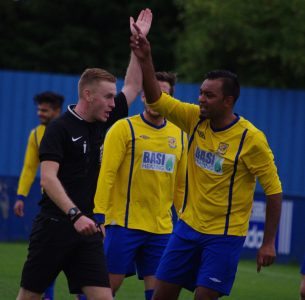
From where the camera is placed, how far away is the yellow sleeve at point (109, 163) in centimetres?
849

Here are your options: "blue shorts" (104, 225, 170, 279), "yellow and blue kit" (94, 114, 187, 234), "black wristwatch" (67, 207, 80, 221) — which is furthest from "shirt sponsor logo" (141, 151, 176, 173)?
"black wristwatch" (67, 207, 80, 221)

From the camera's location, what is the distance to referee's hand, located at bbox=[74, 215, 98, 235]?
21.7 ft

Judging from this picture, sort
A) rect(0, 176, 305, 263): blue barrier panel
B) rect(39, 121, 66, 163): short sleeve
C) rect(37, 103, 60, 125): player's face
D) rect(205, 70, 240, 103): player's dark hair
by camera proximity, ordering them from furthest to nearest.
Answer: rect(0, 176, 305, 263): blue barrier panel, rect(37, 103, 60, 125): player's face, rect(205, 70, 240, 103): player's dark hair, rect(39, 121, 66, 163): short sleeve

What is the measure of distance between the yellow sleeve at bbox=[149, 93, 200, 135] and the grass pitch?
3.32 m

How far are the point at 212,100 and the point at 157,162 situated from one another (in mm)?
1277

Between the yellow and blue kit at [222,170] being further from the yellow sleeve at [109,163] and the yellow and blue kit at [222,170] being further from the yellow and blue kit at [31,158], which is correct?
the yellow and blue kit at [31,158]

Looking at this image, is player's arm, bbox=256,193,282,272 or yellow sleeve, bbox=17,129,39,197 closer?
player's arm, bbox=256,193,282,272

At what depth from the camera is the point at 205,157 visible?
766 centimetres

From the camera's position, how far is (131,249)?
8734 millimetres

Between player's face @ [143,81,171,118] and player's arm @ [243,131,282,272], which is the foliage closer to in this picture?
player's face @ [143,81,171,118]

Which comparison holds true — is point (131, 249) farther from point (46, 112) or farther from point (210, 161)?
point (46, 112)

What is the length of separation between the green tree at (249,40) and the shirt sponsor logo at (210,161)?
1300cm

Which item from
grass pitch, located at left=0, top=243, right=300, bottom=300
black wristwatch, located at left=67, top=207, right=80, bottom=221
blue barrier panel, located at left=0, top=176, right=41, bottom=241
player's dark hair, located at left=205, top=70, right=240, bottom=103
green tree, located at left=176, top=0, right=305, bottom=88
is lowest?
grass pitch, located at left=0, top=243, right=300, bottom=300

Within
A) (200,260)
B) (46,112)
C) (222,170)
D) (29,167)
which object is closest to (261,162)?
(222,170)
